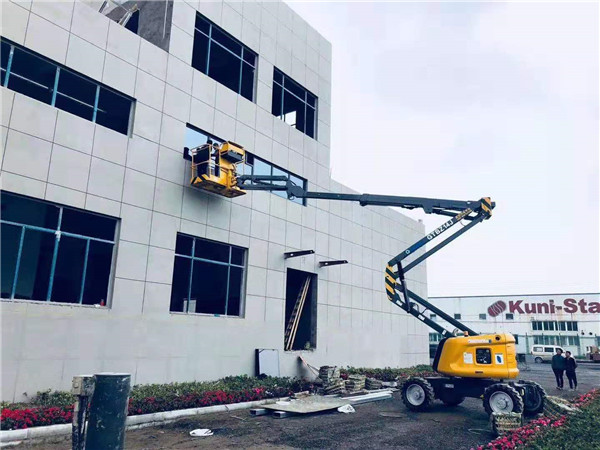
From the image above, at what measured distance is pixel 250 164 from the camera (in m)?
20.2

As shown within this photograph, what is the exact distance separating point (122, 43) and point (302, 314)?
1457cm

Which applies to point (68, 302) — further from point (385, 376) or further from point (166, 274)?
point (385, 376)

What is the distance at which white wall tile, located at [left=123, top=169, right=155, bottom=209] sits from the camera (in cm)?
1480

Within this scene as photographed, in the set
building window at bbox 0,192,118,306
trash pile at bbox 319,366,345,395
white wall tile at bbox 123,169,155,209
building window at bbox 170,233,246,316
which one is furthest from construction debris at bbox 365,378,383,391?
white wall tile at bbox 123,169,155,209

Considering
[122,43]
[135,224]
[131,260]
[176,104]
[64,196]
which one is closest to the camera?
[64,196]

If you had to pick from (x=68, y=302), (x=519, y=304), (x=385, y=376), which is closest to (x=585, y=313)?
(x=519, y=304)

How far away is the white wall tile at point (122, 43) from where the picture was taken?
15023 millimetres

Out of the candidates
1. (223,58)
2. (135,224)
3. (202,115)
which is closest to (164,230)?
(135,224)

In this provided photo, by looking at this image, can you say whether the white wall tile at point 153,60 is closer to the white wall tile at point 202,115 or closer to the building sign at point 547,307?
the white wall tile at point 202,115

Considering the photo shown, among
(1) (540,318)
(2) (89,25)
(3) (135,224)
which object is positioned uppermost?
(2) (89,25)

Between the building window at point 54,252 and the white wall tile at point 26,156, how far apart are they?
74cm

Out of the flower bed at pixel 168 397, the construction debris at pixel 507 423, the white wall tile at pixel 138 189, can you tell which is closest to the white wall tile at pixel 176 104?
the white wall tile at pixel 138 189

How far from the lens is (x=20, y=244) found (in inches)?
470

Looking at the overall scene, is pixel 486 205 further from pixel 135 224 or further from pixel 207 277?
pixel 135 224
